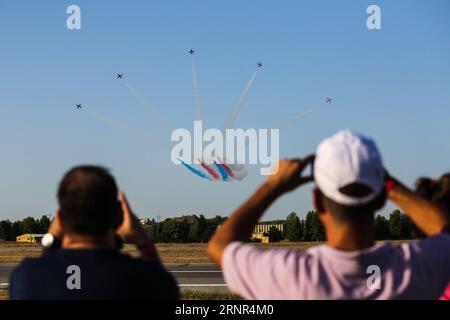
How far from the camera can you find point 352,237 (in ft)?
10.1

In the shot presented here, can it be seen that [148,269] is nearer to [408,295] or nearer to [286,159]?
[286,159]

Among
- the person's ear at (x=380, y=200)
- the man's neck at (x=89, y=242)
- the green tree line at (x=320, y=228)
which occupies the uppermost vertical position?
the person's ear at (x=380, y=200)

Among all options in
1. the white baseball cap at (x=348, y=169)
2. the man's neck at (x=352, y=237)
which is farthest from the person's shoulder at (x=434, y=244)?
the white baseball cap at (x=348, y=169)

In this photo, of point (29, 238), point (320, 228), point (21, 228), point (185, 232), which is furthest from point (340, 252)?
point (21, 228)

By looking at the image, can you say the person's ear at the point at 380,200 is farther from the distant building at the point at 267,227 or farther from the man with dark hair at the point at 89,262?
the distant building at the point at 267,227

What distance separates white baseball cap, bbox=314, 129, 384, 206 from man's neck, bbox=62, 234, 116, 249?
41.5 inches

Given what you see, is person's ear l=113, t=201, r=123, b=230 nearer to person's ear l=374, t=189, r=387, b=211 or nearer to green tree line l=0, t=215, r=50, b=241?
person's ear l=374, t=189, r=387, b=211

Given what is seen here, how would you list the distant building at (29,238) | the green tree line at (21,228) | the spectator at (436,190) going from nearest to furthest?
the spectator at (436,190), the distant building at (29,238), the green tree line at (21,228)

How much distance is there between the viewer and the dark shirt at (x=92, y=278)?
316 centimetres

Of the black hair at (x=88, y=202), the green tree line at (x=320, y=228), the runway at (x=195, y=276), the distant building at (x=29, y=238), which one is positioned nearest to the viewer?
the black hair at (x=88, y=202)

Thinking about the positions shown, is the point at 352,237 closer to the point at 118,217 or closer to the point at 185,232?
the point at 118,217
